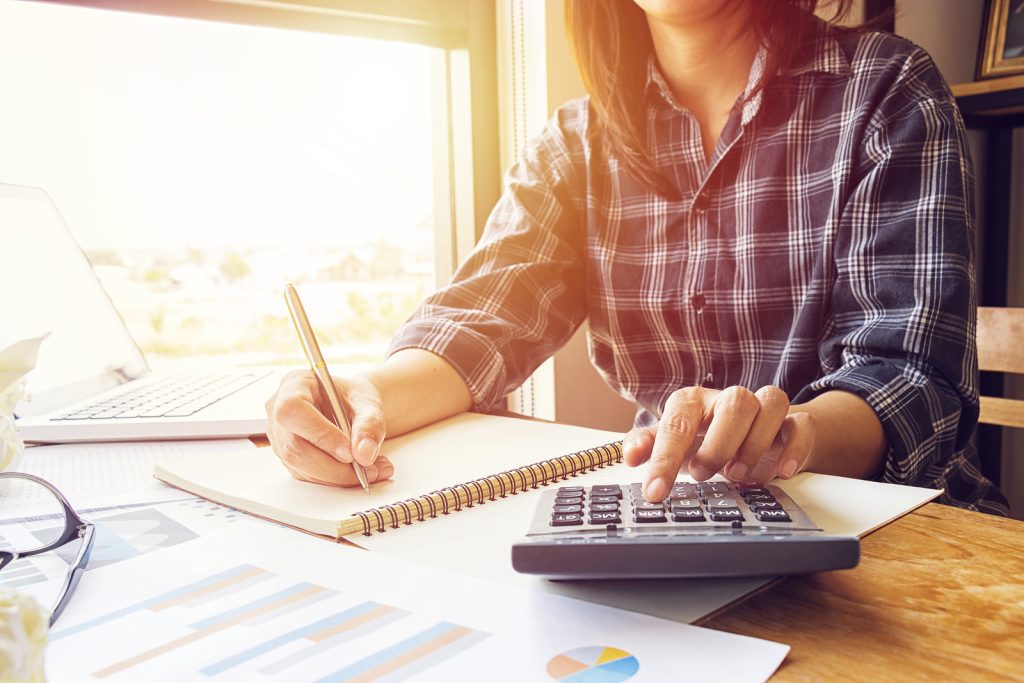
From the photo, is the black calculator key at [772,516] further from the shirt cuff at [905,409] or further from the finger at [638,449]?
the shirt cuff at [905,409]

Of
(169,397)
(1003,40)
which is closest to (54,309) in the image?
(169,397)

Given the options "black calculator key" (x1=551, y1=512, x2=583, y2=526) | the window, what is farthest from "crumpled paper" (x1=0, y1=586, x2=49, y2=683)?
the window

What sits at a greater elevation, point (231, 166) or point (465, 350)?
point (231, 166)

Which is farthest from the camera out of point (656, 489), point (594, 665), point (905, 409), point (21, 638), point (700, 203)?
point (700, 203)

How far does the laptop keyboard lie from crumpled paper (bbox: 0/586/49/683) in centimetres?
61

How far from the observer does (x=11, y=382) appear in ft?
1.80

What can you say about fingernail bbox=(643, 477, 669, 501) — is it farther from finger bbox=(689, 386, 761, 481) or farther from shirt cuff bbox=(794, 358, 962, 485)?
shirt cuff bbox=(794, 358, 962, 485)

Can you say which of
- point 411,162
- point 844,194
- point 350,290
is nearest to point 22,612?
point 844,194

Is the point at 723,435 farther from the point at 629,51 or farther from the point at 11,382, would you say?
the point at 629,51

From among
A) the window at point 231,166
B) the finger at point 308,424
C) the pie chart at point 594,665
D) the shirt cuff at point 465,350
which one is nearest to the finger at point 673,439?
the pie chart at point 594,665

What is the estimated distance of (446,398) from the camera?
0.79 meters

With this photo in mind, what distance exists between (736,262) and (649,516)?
1.95 ft

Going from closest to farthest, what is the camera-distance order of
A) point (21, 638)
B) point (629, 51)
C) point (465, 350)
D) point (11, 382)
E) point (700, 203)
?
point (21, 638) → point (11, 382) → point (465, 350) → point (700, 203) → point (629, 51)

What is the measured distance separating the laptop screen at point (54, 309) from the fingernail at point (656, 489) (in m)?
0.71
